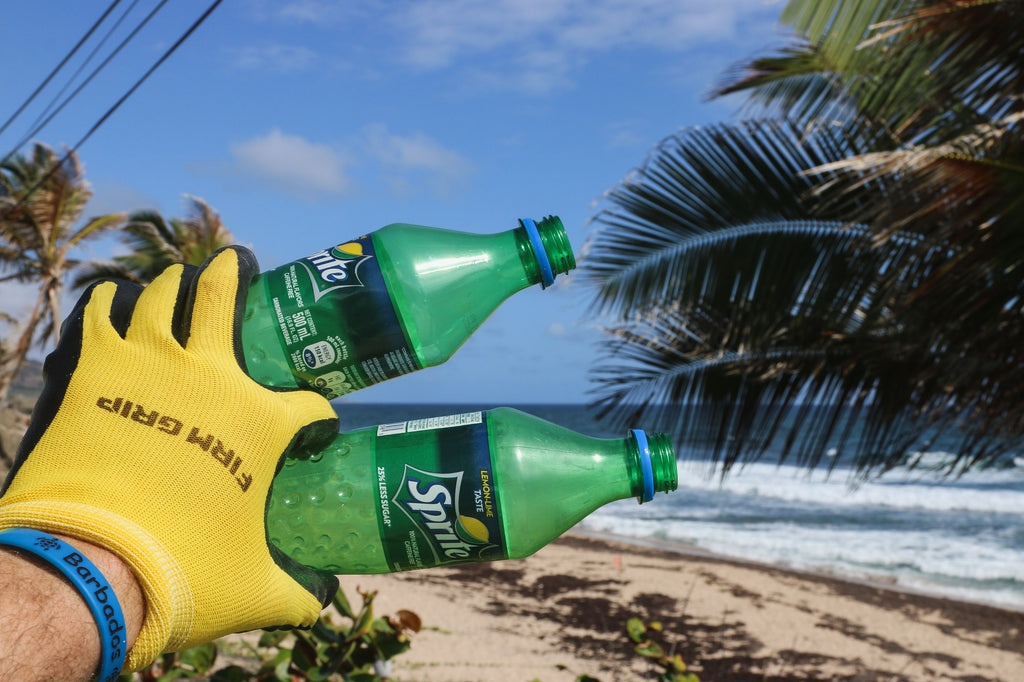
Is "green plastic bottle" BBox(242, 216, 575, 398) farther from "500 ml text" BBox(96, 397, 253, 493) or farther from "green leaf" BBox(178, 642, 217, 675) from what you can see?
"green leaf" BBox(178, 642, 217, 675)

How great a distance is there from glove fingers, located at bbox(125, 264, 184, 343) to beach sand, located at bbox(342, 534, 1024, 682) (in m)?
4.65

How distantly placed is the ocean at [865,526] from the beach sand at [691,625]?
158cm

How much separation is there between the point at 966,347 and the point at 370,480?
3.85m

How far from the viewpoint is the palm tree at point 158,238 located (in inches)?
600

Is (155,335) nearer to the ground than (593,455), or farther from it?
farther from it

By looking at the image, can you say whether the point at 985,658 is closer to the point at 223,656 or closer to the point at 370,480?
the point at 223,656

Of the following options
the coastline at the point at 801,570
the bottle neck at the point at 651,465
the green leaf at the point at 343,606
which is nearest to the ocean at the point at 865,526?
the coastline at the point at 801,570

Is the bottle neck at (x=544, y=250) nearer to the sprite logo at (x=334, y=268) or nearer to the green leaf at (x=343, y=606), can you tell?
the sprite logo at (x=334, y=268)

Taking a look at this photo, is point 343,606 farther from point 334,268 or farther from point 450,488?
point 334,268

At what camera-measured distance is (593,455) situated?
4.99 feet

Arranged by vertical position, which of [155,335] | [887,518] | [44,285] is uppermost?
[44,285]

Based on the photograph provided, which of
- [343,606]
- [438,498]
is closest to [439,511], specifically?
[438,498]

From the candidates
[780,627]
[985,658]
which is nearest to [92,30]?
[780,627]

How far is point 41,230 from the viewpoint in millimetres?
15867
